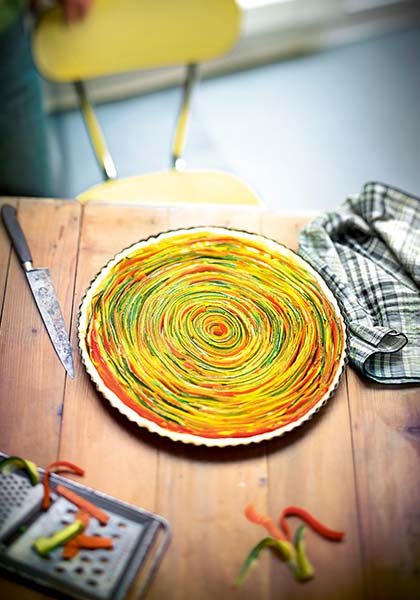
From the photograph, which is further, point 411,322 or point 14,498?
point 411,322

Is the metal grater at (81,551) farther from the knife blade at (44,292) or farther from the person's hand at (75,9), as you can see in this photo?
the person's hand at (75,9)

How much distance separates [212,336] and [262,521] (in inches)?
10.9

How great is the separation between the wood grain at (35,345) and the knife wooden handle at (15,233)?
1 centimetres

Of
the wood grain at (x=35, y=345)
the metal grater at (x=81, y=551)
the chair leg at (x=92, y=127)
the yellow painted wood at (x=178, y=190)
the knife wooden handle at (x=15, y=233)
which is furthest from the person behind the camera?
the chair leg at (x=92, y=127)

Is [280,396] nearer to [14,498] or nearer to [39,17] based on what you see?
[14,498]

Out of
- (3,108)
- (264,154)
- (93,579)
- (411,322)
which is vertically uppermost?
(264,154)

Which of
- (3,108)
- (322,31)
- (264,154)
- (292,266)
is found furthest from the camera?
(322,31)

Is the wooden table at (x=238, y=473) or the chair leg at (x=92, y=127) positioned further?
the chair leg at (x=92, y=127)

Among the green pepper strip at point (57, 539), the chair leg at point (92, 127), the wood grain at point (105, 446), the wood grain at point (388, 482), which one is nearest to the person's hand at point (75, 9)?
the chair leg at point (92, 127)

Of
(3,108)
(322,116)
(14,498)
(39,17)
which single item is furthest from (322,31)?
(14,498)

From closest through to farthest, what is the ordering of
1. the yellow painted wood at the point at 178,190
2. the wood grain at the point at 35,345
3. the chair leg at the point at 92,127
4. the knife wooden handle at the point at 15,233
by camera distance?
1. the wood grain at the point at 35,345
2. the knife wooden handle at the point at 15,233
3. the yellow painted wood at the point at 178,190
4. the chair leg at the point at 92,127

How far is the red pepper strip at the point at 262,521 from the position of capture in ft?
2.79

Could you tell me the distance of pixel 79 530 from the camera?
820 millimetres

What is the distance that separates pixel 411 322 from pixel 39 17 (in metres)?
1.06
